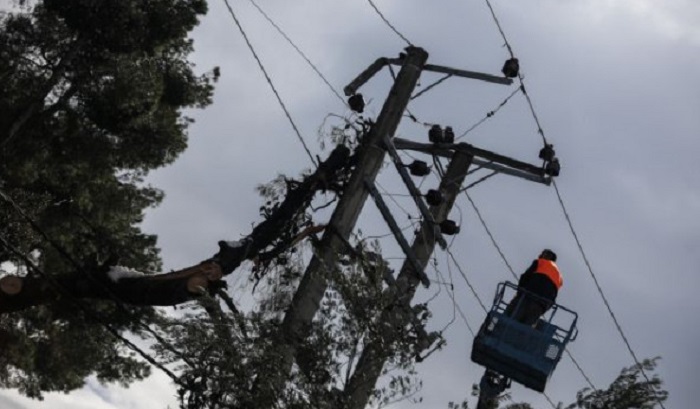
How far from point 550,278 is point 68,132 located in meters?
15.5

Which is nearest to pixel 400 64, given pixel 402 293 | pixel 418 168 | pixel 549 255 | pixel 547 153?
pixel 418 168

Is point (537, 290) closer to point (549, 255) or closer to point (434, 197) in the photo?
point (549, 255)

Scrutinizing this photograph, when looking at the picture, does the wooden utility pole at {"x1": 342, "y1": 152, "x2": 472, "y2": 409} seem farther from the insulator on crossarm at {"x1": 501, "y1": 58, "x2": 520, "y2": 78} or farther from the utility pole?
the insulator on crossarm at {"x1": 501, "y1": 58, "x2": 520, "y2": 78}

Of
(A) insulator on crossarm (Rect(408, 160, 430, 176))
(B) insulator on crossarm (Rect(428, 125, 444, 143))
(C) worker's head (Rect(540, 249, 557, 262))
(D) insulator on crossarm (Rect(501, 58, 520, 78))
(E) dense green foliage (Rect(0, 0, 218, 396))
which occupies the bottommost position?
(A) insulator on crossarm (Rect(408, 160, 430, 176))

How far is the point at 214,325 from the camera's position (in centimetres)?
1110

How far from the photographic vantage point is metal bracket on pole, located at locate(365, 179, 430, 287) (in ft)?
37.6

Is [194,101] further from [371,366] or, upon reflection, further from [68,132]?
[371,366]

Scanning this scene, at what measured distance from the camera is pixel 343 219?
445 inches

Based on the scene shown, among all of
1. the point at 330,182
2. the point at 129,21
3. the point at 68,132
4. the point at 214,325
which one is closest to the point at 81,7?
the point at 129,21

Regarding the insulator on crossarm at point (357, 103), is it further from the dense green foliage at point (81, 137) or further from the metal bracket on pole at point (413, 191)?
the dense green foliage at point (81, 137)

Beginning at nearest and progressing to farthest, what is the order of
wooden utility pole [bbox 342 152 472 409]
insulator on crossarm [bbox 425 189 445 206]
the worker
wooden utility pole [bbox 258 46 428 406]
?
wooden utility pole [bbox 258 46 428 406] → wooden utility pole [bbox 342 152 472 409] → insulator on crossarm [bbox 425 189 445 206] → the worker

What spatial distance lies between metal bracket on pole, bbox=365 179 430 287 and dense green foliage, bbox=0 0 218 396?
15.1m

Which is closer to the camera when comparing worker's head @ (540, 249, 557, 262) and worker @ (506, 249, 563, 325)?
worker @ (506, 249, 563, 325)

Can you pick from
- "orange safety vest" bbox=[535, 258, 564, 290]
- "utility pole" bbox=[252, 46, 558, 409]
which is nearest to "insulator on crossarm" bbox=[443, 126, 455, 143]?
"utility pole" bbox=[252, 46, 558, 409]
